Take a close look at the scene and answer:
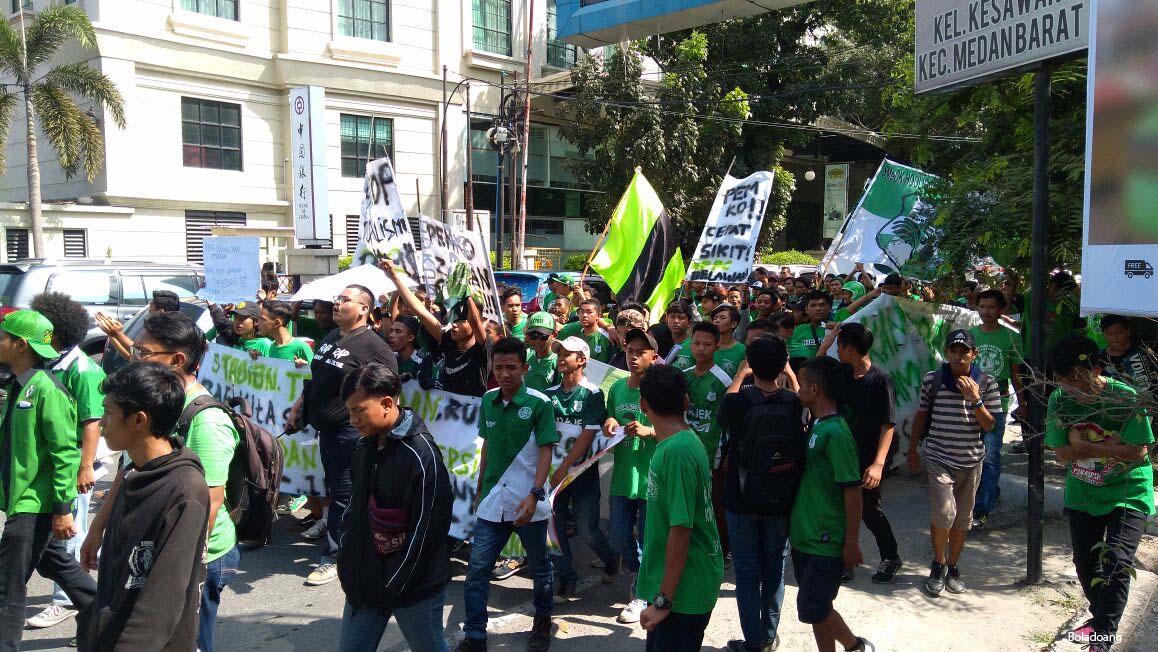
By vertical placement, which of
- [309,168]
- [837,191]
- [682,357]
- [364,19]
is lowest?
[682,357]

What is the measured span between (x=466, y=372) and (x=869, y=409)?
270 cm

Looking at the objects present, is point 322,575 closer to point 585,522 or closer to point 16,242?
point 585,522

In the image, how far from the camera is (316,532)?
659 cm

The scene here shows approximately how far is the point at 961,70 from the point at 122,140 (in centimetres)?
2411

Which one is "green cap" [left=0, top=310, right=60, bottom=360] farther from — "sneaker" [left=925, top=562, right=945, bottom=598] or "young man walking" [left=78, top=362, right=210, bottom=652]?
"sneaker" [left=925, top=562, right=945, bottom=598]

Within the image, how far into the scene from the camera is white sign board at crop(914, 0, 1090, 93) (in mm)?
4973

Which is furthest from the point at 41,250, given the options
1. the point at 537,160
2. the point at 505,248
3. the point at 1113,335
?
the point at 1113,335

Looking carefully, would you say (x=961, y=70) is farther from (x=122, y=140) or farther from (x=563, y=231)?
(x=563, y=231)

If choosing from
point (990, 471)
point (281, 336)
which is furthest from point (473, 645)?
point (990, 471)

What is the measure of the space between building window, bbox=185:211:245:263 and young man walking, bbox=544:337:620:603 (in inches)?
919

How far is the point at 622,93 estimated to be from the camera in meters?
24.7

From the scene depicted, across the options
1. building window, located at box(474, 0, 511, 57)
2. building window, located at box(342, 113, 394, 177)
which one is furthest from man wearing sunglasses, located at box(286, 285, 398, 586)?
building window, located at box(474, 0, 511, 57)

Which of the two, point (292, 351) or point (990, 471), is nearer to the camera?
point (990, 471)

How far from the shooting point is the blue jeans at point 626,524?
17.1 ft
